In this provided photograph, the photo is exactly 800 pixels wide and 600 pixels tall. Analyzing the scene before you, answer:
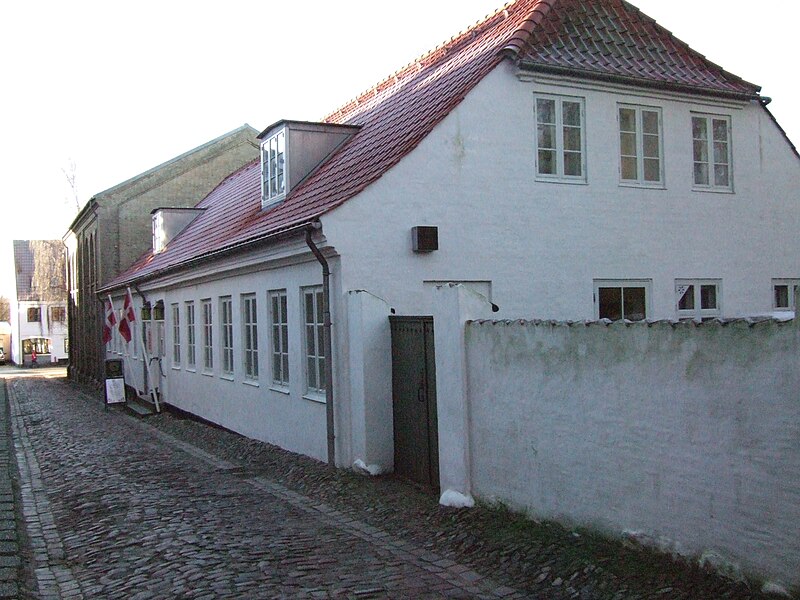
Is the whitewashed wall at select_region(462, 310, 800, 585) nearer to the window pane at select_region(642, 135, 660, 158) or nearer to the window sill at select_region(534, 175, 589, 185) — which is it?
the window sill at select_region(534, 175, 589, 185)

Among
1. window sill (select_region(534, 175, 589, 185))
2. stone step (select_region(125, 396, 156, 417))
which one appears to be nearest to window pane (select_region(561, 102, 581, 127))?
window sill (select_region(534, 175, 589, 185))

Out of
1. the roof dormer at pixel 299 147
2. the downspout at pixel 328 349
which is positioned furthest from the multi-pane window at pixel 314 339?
the roof dormer at pixel 299 147

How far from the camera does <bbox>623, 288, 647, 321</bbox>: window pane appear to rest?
516 inches

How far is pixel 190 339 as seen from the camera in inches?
753

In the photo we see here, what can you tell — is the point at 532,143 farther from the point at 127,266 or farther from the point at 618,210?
the point at 127,266

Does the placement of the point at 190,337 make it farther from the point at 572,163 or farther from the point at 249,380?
the point at 572,163

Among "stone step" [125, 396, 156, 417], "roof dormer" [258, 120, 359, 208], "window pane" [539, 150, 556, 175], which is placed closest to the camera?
"window pane" [539, 150, 556, 175]

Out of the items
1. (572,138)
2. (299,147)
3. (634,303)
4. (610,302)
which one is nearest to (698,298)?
(634,303)

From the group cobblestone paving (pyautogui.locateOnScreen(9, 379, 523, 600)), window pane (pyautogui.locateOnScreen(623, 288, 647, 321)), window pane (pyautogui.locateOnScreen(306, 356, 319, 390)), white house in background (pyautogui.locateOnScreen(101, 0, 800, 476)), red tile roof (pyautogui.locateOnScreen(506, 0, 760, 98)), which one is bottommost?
cobblestone paving (pyautogui.locateOnScreen(9, 379, 523, 600))

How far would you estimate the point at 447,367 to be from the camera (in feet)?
27.8

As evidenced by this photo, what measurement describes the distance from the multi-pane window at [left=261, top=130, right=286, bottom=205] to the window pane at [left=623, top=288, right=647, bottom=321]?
18.6 feet

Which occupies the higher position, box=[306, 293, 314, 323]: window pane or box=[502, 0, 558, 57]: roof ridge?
box=[502, 0, 558, 57]: roof ridge

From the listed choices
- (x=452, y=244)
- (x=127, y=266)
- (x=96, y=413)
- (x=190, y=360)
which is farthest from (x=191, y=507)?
(x=127, y=266)

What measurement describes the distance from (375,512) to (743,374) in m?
4.49
